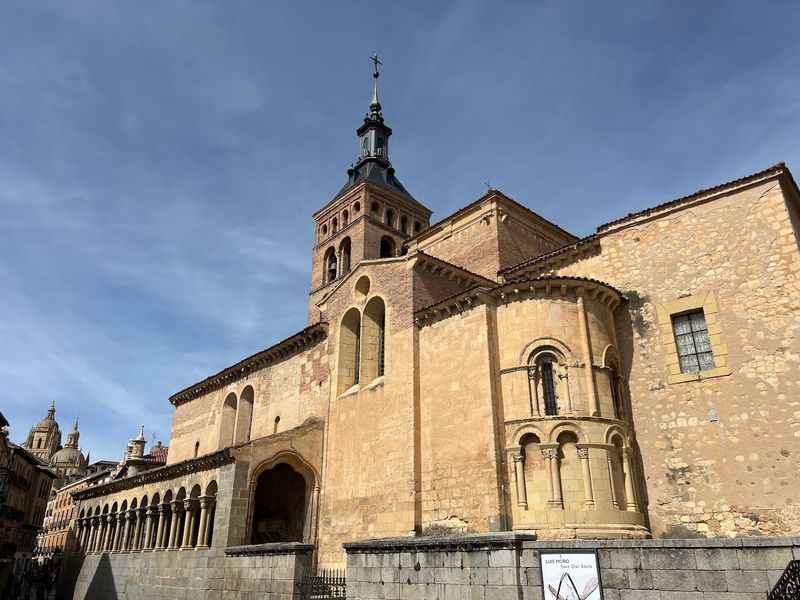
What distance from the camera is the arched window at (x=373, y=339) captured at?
21.0m

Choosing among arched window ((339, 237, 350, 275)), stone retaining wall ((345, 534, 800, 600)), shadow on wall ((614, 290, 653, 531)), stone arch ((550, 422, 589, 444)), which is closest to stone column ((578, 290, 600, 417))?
stone arch ((550, 422, 589, 444))

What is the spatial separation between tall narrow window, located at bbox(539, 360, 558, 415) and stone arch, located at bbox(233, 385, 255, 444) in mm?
16515

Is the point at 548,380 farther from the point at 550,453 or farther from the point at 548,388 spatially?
the point at 550,453

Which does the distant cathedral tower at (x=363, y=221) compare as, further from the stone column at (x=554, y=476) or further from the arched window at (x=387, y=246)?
the stone column at (x=554, y=476)

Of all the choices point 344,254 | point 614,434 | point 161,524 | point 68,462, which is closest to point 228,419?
point 161,524

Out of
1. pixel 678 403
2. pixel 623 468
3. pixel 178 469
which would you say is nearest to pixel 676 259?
pixel 678 403

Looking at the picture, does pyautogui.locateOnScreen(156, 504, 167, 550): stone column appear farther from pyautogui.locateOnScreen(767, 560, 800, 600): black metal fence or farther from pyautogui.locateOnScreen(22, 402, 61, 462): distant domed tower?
pyautogui.locateOnScreen(22, 402, 61, 462): distant domed tower

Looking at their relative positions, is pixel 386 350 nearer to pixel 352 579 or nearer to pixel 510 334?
pixel 510 334

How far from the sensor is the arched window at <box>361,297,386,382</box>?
69.1ft

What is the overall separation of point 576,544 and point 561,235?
20.2 metres

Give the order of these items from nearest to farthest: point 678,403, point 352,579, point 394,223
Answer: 1. point 352,579
2. point 678,403
3. point 394,223

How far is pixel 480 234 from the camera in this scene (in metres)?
25.0

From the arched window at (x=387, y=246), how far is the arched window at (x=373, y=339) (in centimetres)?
→ 1775

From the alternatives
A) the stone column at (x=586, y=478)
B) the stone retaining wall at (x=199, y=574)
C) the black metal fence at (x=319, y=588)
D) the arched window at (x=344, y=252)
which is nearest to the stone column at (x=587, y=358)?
the stone column at (x=586, y=478)
